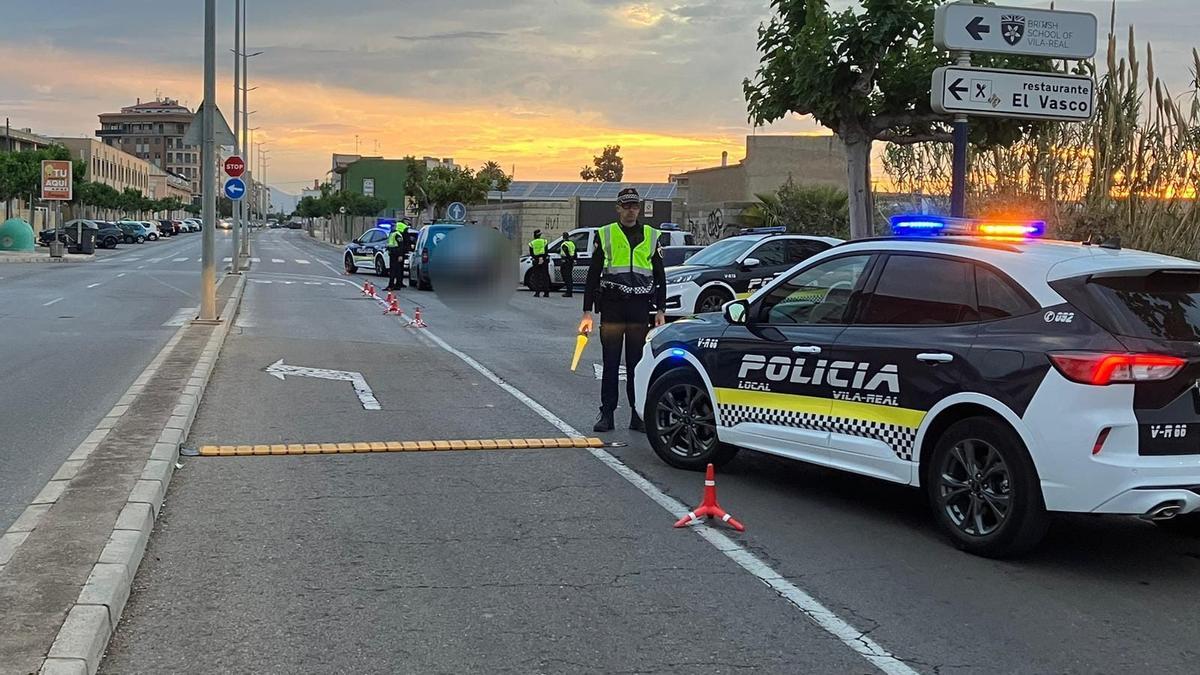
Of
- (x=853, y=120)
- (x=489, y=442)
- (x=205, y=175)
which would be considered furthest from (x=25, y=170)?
(x=489, y=442)

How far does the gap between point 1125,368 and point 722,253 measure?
48.0 ft

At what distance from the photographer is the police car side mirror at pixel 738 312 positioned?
7688mm

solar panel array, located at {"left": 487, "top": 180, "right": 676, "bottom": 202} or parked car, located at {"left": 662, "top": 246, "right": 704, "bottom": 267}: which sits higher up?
solar panel array, located at {"left": 487, "top": 180, "right": 676, "bottom": 202}

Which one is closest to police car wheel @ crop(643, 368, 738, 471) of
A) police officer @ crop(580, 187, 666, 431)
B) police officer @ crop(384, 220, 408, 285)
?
police officer @ crop(580, 187, 666, 431)

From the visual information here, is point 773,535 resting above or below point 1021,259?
below

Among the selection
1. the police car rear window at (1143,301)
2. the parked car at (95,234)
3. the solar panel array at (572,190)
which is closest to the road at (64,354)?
the police car rear window at (1143,301)

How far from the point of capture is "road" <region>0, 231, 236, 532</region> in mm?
8359

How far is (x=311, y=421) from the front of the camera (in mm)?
9930

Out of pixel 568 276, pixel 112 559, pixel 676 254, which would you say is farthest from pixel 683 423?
pixel 568 276

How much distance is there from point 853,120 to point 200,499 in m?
11.8

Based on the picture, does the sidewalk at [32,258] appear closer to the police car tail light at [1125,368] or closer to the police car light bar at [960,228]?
the police car light bar at [960,228]

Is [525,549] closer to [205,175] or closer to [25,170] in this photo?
[205,175]

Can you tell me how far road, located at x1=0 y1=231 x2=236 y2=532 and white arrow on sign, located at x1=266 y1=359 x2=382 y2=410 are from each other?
5.10ft

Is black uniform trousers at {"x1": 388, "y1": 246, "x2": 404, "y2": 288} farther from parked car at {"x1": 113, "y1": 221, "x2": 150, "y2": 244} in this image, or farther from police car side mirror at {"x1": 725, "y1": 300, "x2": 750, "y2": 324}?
parked car at {"x1": 113, "y1": 221, "x2": 150, "y2": 244}
